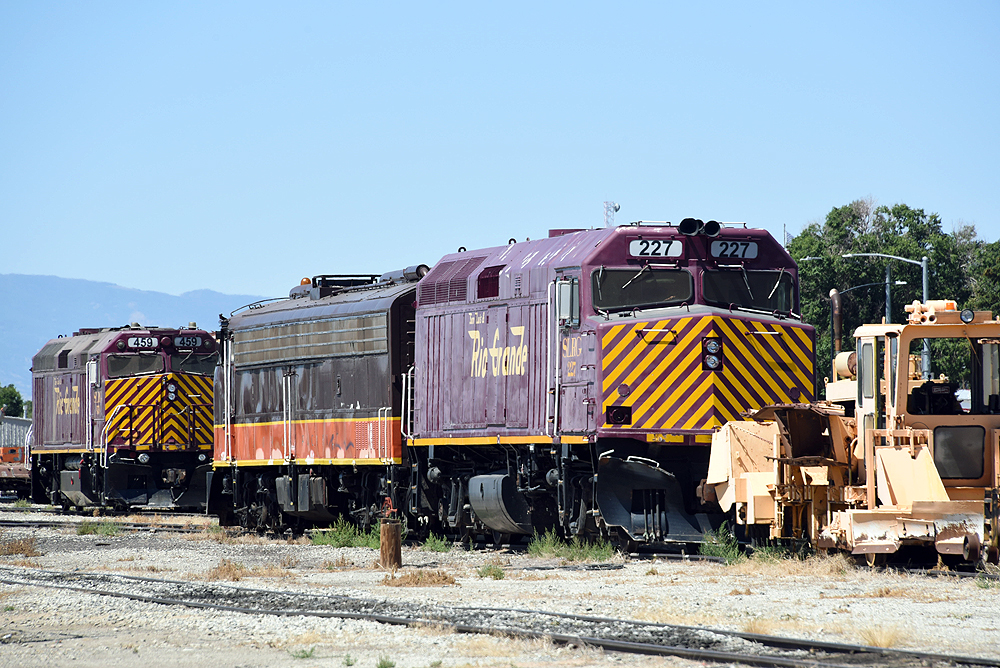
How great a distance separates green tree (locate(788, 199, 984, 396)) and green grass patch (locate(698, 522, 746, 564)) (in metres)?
36.8

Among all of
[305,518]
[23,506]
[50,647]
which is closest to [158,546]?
[305,518]

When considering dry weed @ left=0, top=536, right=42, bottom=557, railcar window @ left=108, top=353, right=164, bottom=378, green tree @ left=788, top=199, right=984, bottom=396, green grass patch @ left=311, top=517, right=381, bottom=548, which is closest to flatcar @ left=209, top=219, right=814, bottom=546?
green grass patch @ left=311, top=517, right=381, bottom=548

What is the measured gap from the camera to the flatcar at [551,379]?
17.9 metres

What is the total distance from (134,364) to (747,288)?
18.3m

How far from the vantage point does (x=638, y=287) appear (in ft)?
60.5

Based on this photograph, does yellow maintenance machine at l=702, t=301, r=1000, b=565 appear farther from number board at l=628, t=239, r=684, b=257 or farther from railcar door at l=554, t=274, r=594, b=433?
number board at l=628, t=239, r=684, b=257

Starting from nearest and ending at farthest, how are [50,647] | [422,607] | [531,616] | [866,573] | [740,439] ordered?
[50,647], [531,616], [422,607], [866,573], [740,439]

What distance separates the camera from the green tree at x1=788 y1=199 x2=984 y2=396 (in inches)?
2250

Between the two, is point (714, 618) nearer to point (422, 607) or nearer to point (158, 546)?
point (422, 607)

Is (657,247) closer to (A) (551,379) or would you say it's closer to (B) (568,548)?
(A) (551,379)

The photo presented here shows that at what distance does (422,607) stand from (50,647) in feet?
11.0

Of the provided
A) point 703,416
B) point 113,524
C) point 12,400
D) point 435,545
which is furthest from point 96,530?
point 12,400

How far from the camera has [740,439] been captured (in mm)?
16891

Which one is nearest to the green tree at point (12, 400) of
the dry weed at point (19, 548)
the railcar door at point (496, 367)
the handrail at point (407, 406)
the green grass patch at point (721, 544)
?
the dry weed at point (19, 548)
